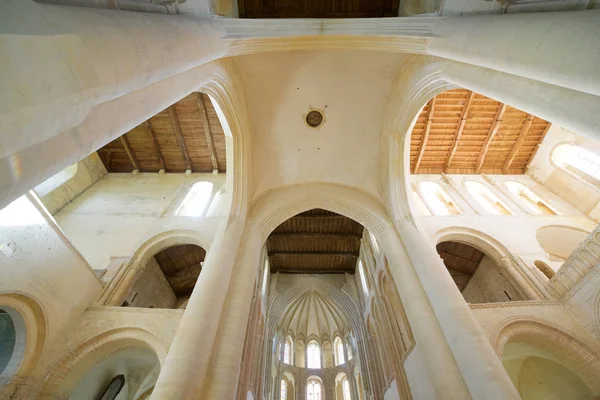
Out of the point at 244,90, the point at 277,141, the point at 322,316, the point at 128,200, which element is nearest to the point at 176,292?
the point at 128,200

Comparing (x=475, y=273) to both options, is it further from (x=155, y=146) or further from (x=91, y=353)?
(x=155, y=146)

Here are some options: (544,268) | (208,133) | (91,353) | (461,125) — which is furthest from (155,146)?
(544,268)

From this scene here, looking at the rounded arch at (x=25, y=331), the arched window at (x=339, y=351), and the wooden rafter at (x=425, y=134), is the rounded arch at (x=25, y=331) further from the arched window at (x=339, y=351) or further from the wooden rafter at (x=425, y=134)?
the arched window at (x=339, y=351)

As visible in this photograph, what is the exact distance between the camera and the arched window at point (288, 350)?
1675 centimetres

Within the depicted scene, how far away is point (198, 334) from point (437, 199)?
991 cm

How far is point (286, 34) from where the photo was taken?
206 inches

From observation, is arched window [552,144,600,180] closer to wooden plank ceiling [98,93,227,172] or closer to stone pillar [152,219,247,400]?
stone pillar [152,219,247,400]

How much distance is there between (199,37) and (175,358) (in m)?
4.76

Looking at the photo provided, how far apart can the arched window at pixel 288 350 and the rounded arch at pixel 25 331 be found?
1424cm

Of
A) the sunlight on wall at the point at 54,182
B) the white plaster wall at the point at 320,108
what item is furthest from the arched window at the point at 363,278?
the sunlight on wall at the point at 54,182

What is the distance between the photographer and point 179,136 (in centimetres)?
1089

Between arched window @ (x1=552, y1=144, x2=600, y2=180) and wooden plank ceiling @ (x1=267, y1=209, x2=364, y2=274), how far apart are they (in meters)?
8.31

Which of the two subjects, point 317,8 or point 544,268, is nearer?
point 317,8

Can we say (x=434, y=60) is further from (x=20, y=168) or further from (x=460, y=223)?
(x=20, y=168)
